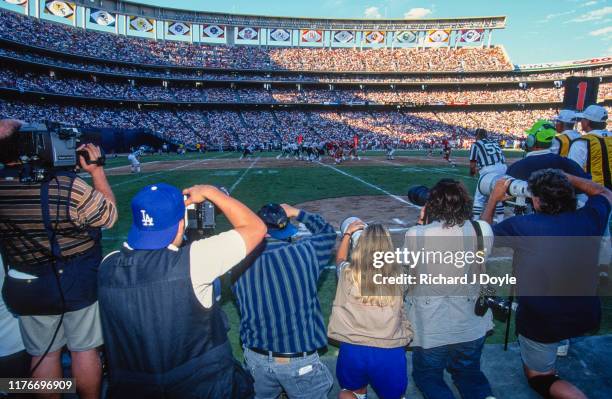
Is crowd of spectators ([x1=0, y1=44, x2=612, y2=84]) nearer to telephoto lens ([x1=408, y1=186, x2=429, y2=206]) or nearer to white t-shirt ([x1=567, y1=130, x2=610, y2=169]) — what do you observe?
white t-shirt ([x1=567, y1=130, x2=610, y2=169])

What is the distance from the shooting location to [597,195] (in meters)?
2.93

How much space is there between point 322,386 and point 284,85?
6292cm

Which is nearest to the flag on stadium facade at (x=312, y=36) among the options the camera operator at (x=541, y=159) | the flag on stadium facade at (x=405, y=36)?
the flag on stadium facade at (x=405, y=36)

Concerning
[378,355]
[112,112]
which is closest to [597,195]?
[378,355]

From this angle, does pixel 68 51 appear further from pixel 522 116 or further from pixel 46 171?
pixel 522 116

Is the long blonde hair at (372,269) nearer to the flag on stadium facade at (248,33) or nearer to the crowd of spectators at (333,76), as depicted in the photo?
the crowd of spectators at (333,76)

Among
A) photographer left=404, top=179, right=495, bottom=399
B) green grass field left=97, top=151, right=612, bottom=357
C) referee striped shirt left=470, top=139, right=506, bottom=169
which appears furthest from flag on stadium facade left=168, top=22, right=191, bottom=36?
photographer left=404, top=179, right=495, bottom=399

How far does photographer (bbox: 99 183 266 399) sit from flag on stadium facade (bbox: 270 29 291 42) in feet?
222

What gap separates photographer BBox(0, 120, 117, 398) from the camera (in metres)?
2.60

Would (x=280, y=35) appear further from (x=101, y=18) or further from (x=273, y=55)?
(x=101, y=18)

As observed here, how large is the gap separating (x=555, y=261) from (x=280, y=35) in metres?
67.8

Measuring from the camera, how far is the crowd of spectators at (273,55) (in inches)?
2034

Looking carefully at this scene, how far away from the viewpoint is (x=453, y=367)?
2.90 metres

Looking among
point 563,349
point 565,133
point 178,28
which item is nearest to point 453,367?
point 563,349
